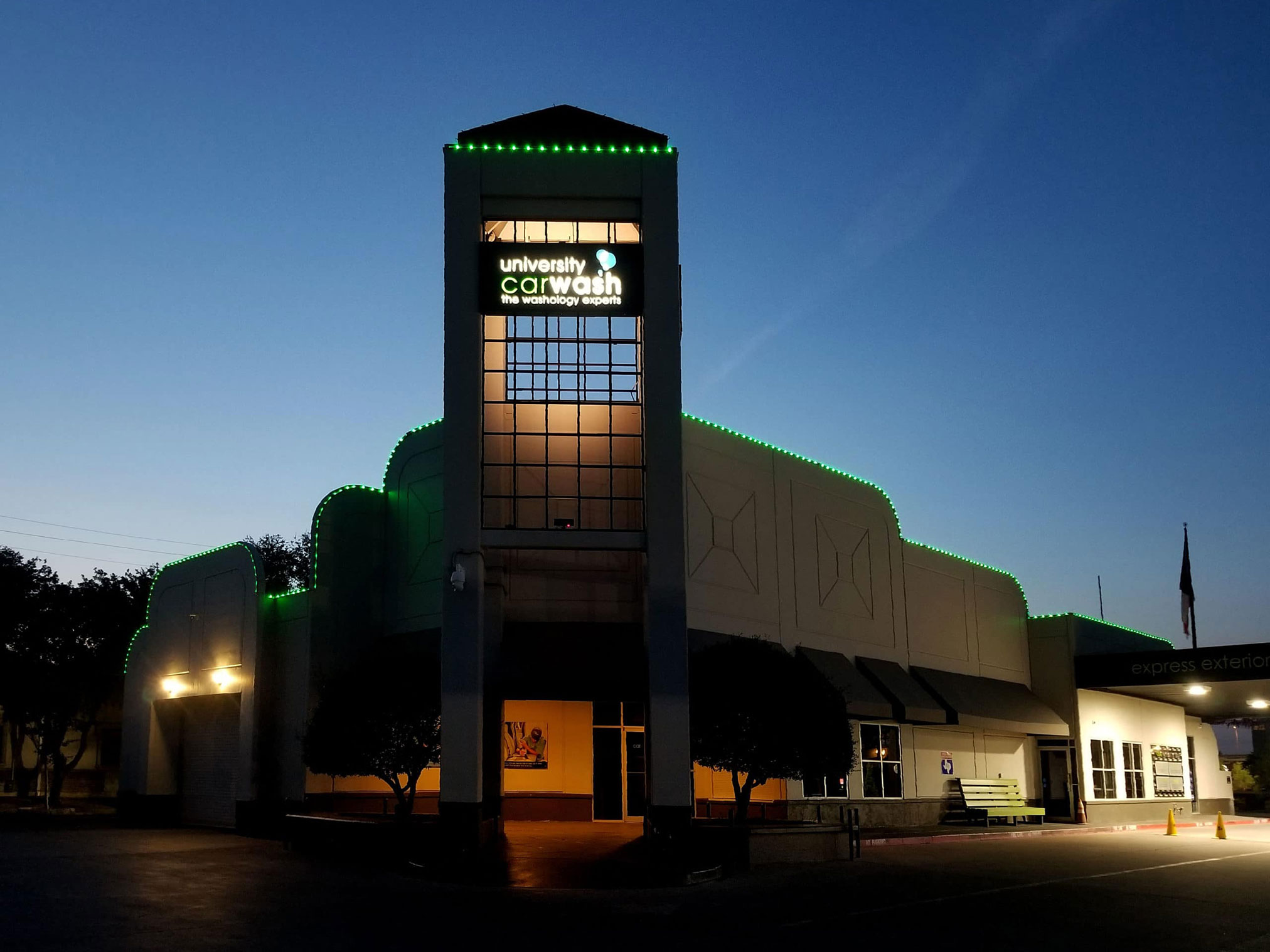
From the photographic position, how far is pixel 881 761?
98.1 ft

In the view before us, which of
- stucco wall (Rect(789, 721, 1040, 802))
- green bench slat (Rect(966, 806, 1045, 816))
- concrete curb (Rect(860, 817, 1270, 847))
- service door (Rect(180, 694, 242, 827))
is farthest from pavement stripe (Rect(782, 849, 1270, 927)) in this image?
service door (Rect(180, 694, 242, 827))

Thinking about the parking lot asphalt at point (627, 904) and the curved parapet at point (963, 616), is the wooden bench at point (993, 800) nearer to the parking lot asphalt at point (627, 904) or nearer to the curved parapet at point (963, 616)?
the curved parapet at point (963, 616)

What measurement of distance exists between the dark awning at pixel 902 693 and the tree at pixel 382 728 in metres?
12.1

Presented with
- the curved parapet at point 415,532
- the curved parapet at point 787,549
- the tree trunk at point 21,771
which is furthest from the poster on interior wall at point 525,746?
the tree trunk at point 21,771

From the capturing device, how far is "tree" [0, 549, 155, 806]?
140 ft

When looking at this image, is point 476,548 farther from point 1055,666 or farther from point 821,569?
point 1055,666

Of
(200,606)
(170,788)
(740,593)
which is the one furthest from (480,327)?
(170,788)

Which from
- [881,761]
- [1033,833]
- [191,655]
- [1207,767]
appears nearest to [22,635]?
[191,655]

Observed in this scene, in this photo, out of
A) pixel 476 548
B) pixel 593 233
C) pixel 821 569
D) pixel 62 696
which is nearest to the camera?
pixel 476 548

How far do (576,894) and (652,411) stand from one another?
350 inches

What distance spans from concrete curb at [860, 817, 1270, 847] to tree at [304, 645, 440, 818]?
8937mm

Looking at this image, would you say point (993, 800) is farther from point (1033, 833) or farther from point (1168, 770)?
point (1168, 770)

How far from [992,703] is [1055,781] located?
5683 millimetres

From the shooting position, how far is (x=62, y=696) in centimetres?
4216
